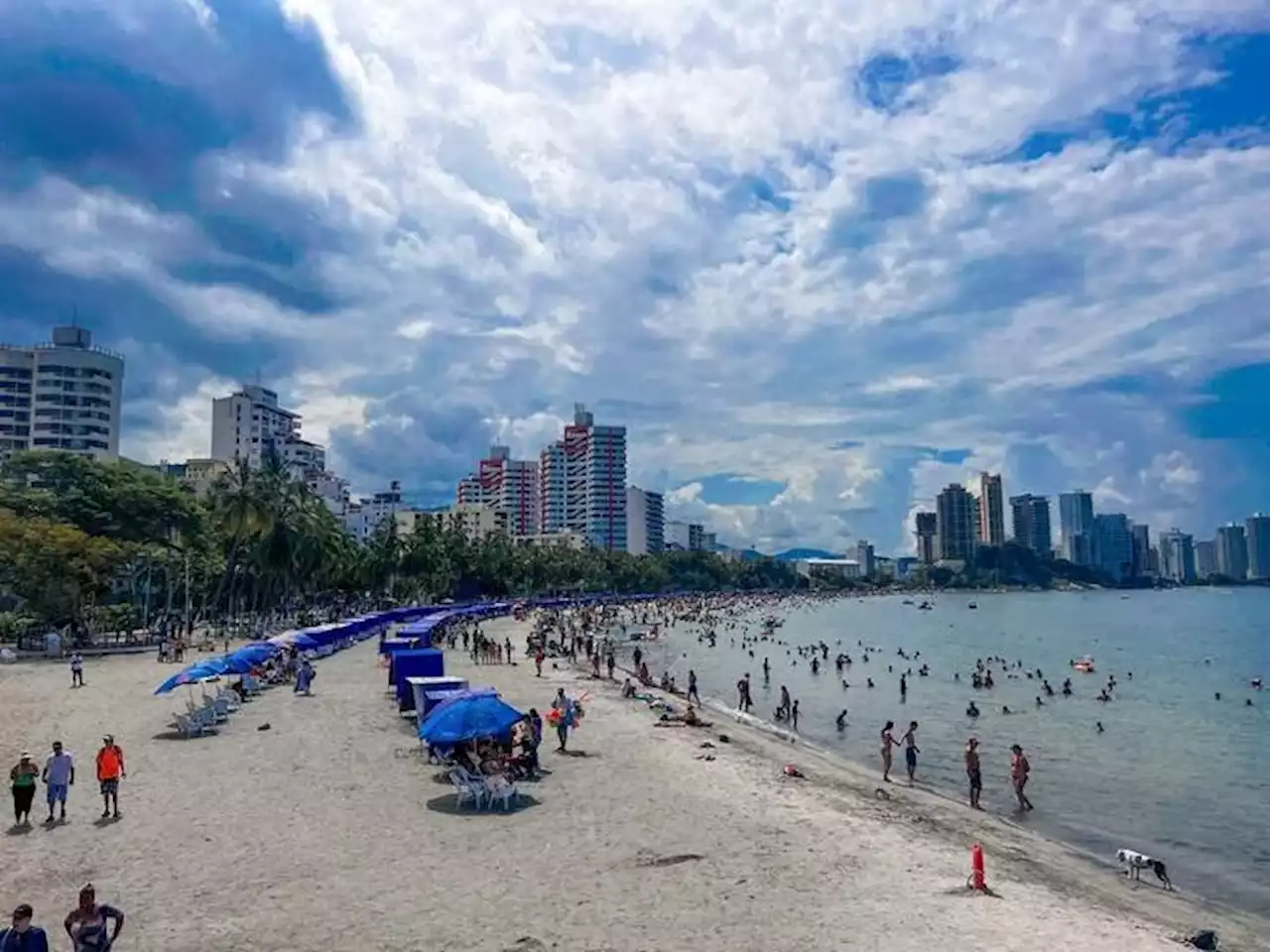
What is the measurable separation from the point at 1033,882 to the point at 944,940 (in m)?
4.49

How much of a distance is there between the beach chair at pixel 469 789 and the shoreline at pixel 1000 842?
686 centimetres

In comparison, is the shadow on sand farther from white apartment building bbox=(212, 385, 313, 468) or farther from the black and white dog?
white apartment building bbox=(212, 385, 313, 468)

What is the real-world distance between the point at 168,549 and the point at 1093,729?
51810 mm

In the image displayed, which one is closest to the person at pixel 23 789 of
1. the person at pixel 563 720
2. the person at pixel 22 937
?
the person at pixel 22 937

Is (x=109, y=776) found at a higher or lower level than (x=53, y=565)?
lower

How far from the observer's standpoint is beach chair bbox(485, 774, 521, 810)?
55.4 ft

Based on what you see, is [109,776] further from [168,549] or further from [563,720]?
[168,549]

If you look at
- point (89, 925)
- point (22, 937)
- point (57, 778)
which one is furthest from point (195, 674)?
point (22, 937)

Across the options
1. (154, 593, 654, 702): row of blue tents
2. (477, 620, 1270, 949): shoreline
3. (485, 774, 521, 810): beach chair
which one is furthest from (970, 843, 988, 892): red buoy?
(154, 593, 654, 702): row of blue tents

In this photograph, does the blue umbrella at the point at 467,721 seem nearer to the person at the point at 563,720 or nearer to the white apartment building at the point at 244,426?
the person at the point at 563,720

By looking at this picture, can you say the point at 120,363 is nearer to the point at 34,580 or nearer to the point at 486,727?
the point at 34,580

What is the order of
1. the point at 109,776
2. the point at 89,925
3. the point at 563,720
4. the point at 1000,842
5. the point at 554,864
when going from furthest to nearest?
the point at 563,720
the point at 1000,842
the point at 109,776
the point at 554,864
the point at 89,925

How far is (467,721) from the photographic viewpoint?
1730 centimetres

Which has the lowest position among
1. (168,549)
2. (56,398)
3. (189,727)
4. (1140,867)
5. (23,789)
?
(1140,867)
